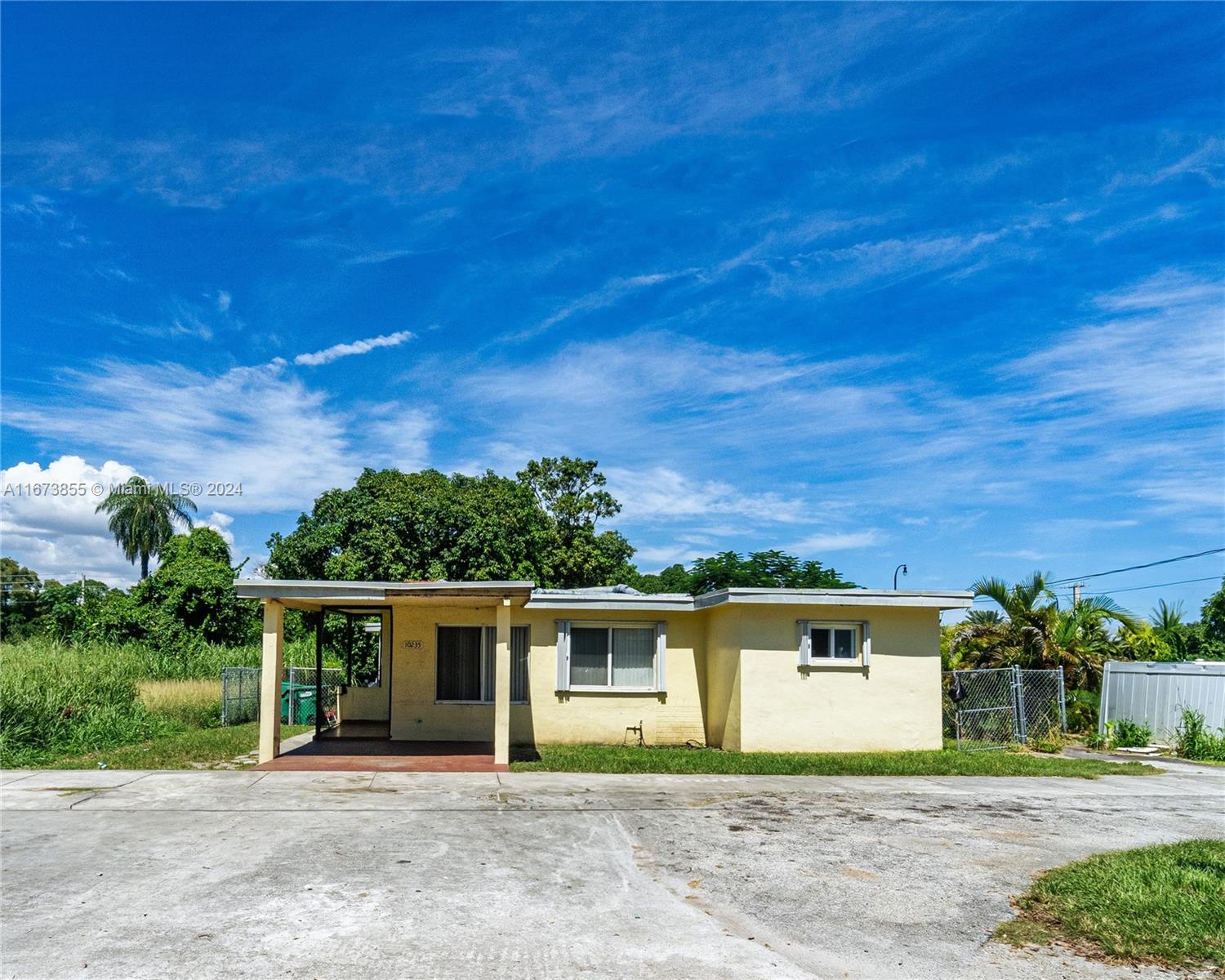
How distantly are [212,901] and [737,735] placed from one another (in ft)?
35.5

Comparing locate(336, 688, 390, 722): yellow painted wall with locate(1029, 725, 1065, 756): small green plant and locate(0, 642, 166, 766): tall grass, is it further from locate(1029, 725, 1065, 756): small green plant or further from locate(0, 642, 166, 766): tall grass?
locate(1029, 725, 1065, 756): small green plant

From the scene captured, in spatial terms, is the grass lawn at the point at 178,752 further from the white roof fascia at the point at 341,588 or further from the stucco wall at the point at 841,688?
the stucco wall at the point at 841,688

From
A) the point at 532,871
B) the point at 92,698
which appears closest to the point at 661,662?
the point at 532,871

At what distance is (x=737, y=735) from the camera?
16.7m

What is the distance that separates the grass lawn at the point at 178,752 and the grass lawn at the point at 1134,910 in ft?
39.3

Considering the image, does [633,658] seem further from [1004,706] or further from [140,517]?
[140,517]

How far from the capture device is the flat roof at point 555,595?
14453 millimetres

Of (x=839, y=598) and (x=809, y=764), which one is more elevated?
(x=839, y=598)

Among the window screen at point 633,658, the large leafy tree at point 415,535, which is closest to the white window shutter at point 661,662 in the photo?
the window screen at point 633,658

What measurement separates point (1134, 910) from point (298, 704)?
726 inches

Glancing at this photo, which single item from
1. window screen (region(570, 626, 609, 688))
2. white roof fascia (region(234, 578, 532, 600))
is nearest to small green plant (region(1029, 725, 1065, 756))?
window screen (region(570, 626, 609, 688))

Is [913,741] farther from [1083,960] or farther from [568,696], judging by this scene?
[1083,960]

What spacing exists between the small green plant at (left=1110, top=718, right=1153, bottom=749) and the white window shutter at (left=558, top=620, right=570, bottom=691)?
36.3 ft

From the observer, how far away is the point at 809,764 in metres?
15.2
